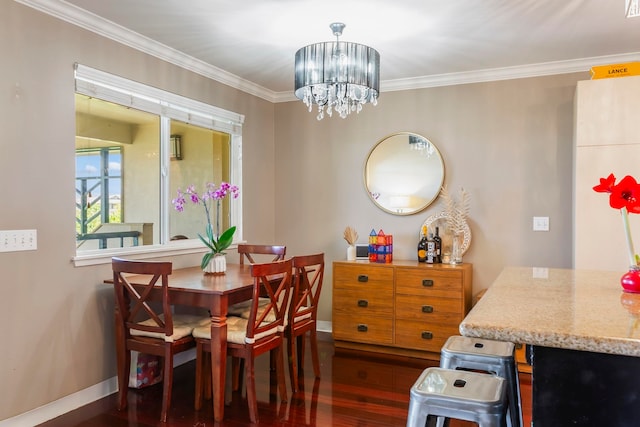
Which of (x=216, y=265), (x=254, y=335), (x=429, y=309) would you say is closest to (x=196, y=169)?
(x=216, y=265)

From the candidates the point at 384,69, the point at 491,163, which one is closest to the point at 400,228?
the point at 491,163

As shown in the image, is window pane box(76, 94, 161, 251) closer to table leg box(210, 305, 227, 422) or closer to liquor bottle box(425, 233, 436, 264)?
table leg box(210, 305, 227, 422)

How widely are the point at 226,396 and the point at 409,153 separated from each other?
263cm

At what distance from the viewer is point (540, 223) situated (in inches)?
154

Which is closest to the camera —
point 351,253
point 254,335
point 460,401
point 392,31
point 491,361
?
point 460,401

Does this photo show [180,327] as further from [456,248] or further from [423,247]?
[456,248]

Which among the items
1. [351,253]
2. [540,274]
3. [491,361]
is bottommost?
[491,361]

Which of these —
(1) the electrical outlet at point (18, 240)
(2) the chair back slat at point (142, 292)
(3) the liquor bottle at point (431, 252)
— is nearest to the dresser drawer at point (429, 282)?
(3) the liquor bottle at point (431, 252)

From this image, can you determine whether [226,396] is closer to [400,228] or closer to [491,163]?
[400,228]

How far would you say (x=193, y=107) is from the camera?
3869mm

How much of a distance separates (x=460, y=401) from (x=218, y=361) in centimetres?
164

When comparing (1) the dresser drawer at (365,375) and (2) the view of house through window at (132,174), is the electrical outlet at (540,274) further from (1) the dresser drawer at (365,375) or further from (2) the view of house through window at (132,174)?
(2) the view of house through window at (132,174)

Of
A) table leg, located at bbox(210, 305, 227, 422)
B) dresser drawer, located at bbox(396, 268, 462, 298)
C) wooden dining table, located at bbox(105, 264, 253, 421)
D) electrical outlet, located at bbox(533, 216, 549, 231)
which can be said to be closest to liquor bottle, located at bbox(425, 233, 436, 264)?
dresser drawer, located at bbox(396, 268, 462, 298)

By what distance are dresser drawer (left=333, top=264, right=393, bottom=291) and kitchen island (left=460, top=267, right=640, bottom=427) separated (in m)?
2.54
